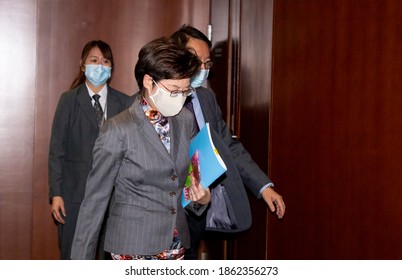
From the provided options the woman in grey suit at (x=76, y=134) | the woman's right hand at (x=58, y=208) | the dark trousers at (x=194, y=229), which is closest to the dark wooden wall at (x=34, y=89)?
the woman in grey suit at (x=76, y=134)

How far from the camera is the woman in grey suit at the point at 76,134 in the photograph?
342 centimetres

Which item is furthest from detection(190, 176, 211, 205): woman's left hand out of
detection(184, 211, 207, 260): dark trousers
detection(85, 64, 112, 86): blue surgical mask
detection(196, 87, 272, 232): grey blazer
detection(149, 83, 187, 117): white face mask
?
detection(85, 64, 112, 86): blue surgical mask

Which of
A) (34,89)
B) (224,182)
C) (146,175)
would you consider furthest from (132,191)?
(34,89)

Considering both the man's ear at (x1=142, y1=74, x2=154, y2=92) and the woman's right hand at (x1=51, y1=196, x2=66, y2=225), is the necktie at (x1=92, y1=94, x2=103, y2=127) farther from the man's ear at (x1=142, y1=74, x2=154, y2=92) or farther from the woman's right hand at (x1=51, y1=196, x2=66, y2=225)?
the man's ear at (x1=142, y1=74, x2=154, y2=92)

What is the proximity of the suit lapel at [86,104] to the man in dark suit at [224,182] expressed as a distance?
950 mm

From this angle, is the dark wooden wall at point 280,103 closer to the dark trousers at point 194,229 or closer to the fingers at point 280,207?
the fingers at point 280,207

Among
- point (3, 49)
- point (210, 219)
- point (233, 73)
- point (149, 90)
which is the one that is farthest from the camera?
point (3, 49)

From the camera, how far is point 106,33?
4.10 metres

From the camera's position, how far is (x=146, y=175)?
1.94m

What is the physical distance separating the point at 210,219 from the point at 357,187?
748 mm

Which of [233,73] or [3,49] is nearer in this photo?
[233,73]
